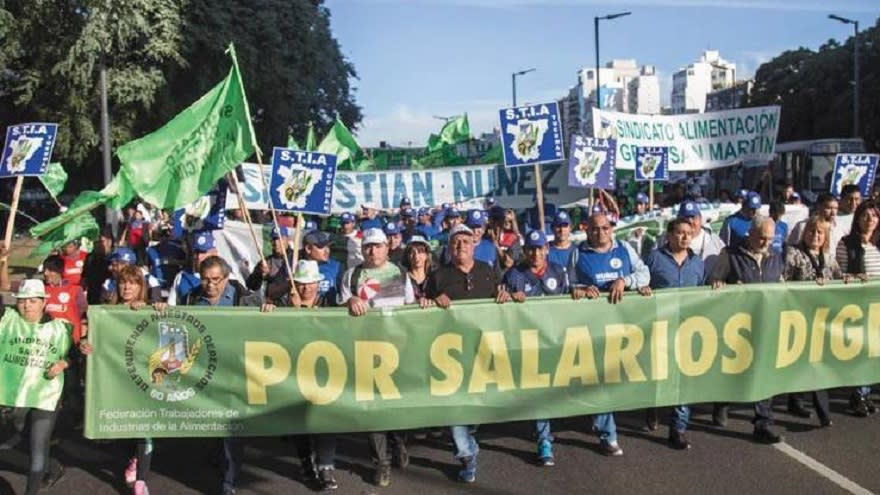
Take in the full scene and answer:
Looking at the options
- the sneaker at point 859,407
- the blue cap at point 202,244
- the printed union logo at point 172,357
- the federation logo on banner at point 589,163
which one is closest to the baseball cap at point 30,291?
the printed union logo at point 172,357

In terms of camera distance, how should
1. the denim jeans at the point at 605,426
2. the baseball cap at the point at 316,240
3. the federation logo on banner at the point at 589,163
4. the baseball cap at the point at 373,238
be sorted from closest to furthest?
the baseball cap at the point at 373,238, the denim jeans at the point at 605,426, the baseball cap at the point at 316,240, the federation logo on banner at the point at 589,163

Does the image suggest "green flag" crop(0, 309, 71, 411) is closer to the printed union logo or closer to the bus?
the printed union logo

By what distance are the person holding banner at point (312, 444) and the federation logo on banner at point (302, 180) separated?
2664 mm

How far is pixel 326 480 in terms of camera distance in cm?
598

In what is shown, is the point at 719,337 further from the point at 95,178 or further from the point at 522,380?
the point at 95,178

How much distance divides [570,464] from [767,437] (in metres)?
1.49

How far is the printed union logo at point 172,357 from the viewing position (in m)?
5.82

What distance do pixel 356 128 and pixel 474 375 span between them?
3634cm

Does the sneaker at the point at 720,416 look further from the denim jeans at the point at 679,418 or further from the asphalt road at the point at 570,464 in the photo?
the denim jeans at the point at 679,418

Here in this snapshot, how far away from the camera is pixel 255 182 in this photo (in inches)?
569

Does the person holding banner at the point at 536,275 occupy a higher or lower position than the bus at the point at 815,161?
lower

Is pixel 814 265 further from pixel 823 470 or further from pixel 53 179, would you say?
pixel 53 179

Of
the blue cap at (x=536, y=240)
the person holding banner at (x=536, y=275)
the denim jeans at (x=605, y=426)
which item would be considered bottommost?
the denim jeans at (x=605, y=426)

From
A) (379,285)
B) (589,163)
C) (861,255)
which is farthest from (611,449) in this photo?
A: (589,163)
